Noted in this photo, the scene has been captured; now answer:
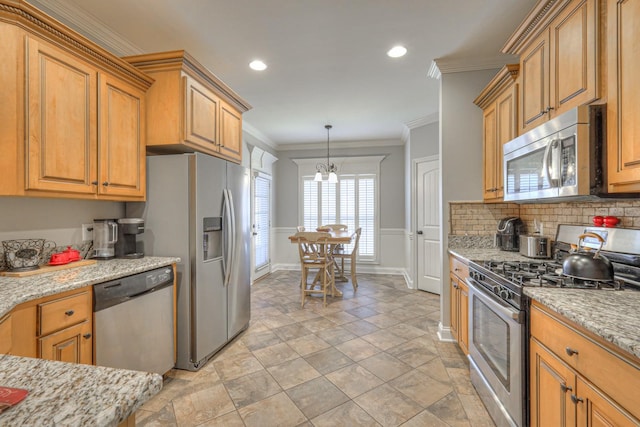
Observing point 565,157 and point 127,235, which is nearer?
point 565,157

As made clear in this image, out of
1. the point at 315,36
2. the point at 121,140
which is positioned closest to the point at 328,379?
the point at 121,140

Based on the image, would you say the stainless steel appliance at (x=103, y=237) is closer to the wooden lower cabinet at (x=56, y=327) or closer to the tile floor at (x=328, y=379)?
the wooden lower cabinet at (x=56, y=327)

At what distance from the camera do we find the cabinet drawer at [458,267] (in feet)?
7.72

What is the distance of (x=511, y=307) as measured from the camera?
1551 mm

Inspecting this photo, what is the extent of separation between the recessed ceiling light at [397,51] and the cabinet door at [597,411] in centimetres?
264

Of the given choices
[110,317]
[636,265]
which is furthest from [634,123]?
[110,317]

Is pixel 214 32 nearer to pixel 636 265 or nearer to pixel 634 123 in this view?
pixel 634 123

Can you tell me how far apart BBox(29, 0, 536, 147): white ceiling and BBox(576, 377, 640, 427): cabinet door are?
7.78 feet

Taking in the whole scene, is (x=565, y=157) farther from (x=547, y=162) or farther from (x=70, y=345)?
(x=70, y=345)

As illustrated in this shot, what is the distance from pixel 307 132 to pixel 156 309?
409 cm

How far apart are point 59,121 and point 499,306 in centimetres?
277

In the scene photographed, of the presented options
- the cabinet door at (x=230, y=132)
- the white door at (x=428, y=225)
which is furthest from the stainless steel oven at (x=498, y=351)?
the cabinet door at (x=230, y=132)

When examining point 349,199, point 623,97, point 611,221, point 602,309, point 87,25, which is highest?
point 87,25

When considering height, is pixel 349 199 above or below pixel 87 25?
below
